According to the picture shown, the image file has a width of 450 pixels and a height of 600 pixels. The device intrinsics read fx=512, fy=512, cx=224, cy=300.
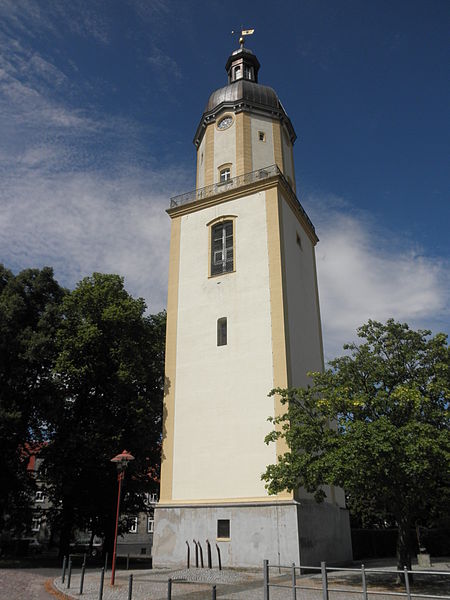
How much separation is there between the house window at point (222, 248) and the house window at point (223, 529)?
36.3ft

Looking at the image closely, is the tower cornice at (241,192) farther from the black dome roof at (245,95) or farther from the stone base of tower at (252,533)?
the stone base of tower at (252,533)

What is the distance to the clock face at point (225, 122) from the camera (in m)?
28.9

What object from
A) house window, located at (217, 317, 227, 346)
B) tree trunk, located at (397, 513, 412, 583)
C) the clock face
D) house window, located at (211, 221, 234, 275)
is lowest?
tree trunk, located at (397, 513, 412, 583)

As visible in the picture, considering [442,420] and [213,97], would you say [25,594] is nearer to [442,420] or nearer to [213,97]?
[442,420]

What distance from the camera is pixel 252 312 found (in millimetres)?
22828

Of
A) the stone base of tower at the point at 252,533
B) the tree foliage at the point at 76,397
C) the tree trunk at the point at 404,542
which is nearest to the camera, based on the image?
the tree trunk at the point at 404,542

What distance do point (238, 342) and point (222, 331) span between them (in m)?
1.29

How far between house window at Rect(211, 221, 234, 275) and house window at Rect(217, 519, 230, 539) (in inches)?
435

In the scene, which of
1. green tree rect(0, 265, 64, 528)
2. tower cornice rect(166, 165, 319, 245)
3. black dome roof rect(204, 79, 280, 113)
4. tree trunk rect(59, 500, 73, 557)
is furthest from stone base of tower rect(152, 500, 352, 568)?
black dome roof rect(204, 79, 280, 113)

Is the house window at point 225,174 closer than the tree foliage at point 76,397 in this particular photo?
No

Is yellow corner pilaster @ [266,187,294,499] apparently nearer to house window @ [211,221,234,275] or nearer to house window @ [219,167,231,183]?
house window @ [211,221,234,275]

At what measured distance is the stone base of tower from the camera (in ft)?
59.6

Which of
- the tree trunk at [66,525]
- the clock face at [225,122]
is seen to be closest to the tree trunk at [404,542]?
the tree trunk at [66,525]

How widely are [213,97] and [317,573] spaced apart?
25.4 metres
